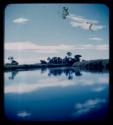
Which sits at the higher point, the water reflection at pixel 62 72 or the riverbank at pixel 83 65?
the riverbank at pixel 83 65

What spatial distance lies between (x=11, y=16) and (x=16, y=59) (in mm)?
283

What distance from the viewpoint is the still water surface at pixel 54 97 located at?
56.4 inches

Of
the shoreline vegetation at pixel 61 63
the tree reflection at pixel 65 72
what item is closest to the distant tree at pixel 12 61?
the shoreline vegetation at pixel 61 63

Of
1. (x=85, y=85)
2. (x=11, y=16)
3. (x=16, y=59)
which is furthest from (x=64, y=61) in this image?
(x=11, y=16)

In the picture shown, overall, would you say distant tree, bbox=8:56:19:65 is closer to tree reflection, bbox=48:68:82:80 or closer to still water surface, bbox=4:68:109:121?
still water surface, bbox=4:68:109:121

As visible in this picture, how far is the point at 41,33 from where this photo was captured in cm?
151

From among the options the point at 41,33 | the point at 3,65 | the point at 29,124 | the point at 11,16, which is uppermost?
the point at 11,16

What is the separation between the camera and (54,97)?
146 cm

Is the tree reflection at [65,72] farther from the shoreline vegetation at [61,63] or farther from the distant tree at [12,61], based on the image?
the distant tree at [12,61]

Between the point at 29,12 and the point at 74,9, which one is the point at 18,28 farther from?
the point at 74,9

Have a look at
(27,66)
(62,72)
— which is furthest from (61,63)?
(27,66)

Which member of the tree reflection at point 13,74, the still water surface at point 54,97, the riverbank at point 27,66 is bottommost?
the still water surface at point 54,97

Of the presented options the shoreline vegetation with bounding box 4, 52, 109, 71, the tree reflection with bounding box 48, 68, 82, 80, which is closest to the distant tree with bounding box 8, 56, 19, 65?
the shoreline vegetation with bounding box 4, 52, 109, 71

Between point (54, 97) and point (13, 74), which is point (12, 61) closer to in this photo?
point (13, 74)
